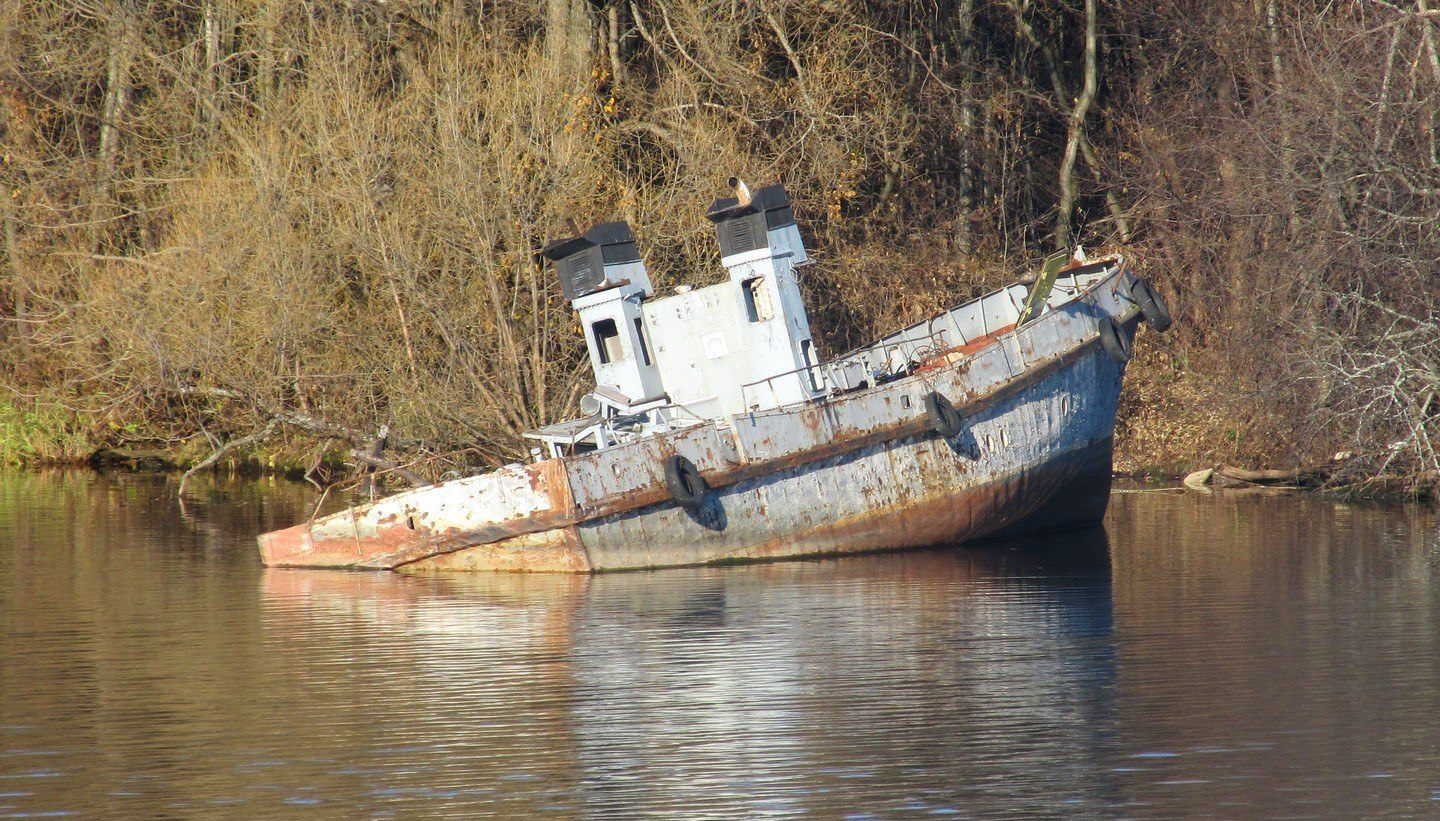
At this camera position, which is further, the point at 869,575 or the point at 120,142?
the point at 120,142

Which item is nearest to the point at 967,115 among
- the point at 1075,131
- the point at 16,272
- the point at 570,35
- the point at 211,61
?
the point at 1075,131

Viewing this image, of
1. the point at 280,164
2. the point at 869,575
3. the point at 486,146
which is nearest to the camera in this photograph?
the point at 869,575

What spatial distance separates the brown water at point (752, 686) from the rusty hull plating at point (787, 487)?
0.36m

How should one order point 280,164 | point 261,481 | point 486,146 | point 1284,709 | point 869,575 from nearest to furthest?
1. point 1284,709
2. point 869,575
3. point 486,146
4. point 280,164
5. point 261,481

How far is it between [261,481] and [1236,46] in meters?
15.5

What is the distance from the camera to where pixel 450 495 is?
14562mm

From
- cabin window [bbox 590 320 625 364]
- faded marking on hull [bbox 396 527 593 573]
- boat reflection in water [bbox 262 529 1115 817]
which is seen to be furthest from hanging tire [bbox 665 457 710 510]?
cabin window [bbox 590 320 625 364]

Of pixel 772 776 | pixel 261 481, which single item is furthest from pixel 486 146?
pixel 772 776

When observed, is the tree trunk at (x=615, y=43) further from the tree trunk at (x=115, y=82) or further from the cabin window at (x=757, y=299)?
the cabin window at (x=757, y=299)

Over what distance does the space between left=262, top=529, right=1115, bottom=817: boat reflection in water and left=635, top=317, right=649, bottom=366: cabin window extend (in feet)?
7.38

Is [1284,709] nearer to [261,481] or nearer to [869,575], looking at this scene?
[869,575]

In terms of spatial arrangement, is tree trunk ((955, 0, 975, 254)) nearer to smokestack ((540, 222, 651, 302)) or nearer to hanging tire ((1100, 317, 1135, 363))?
hanging tire ((1100, 317, 1135, 363))

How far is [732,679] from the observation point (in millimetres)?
10336

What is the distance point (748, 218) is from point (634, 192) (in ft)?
20.3
